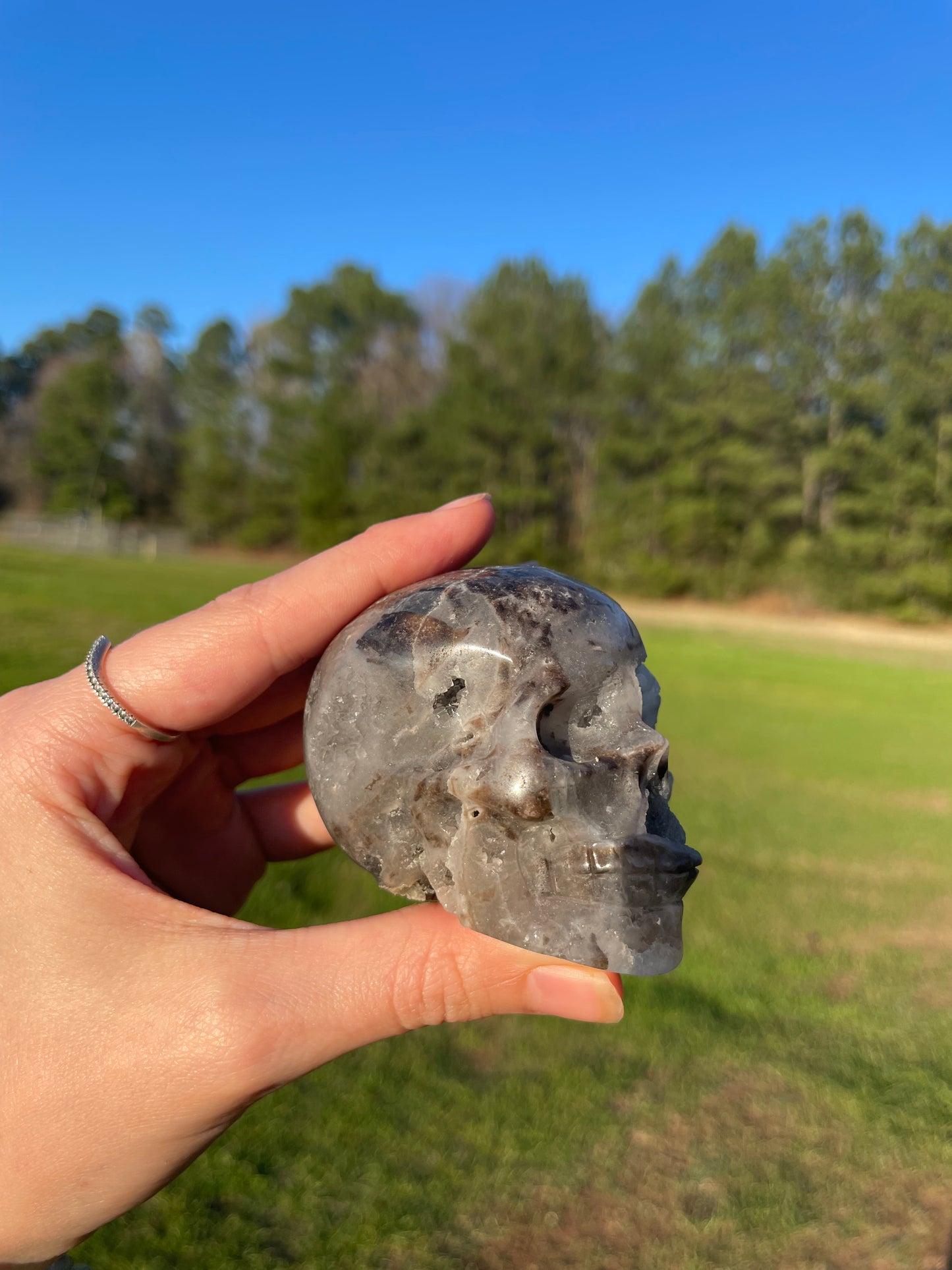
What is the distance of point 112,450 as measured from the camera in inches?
1836

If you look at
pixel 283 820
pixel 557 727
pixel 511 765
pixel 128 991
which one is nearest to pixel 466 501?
pixel 557 727

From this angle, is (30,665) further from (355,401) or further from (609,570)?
(355,401)

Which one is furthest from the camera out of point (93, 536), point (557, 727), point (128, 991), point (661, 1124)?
point (93, 536)

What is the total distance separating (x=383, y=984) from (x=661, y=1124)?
1.73 meters

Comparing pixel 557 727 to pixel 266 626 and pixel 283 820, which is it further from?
pixel 283 820

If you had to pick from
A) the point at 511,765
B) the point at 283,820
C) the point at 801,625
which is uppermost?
the point at 511,765

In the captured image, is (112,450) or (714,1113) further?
(112,450)

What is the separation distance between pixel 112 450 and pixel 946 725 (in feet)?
151

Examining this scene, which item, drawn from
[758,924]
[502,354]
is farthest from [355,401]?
[758,924]

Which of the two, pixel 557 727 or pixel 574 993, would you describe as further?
pixel 557 727

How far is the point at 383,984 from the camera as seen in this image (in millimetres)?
1517

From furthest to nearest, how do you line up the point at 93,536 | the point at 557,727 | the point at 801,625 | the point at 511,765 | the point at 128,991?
the point at 93,536
the point at 801,625
the point at 557,727
the point at 511,765
the point at 128,991

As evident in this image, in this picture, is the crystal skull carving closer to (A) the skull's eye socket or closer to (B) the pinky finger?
(A) the skull's eye socket

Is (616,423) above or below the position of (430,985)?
above
